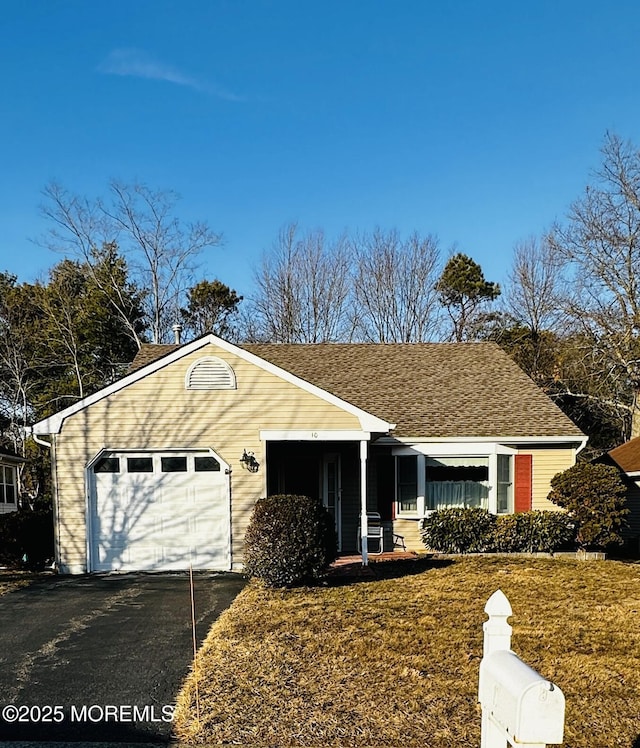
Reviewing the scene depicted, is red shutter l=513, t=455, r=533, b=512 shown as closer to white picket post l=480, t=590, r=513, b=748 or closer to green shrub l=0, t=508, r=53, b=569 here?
green shrub l=0, t=508, r=53, b=569

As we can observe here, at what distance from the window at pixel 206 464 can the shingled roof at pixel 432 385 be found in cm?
313

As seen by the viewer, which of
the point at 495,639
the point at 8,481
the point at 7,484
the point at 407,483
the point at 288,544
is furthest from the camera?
the point at 8,481

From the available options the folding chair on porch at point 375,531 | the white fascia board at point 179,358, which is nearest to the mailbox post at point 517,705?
the white fascia board at point 179,358

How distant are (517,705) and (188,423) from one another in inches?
447

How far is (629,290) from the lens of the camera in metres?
24.1

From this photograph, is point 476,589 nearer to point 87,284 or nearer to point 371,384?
point 371,384

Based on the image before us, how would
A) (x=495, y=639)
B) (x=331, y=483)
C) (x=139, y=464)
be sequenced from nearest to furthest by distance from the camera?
(x=495, y=639) < (x=139, y=464) < (x=331, y=483)

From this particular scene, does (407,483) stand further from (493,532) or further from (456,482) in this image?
(493,532)

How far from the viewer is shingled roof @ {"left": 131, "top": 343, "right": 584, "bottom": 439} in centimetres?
1524

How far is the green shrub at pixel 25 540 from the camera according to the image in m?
13.1

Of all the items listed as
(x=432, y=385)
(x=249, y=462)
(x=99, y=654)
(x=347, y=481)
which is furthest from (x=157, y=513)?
(x=432, y=385)

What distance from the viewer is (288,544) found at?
10.3 metres

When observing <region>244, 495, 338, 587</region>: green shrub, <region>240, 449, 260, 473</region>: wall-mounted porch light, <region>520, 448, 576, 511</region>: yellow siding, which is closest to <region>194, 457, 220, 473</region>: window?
<region>240, 449, 260, 473</region>: wall-mounted porch light

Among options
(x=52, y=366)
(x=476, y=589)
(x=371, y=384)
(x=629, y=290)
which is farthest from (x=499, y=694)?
(x=52, y=366)
